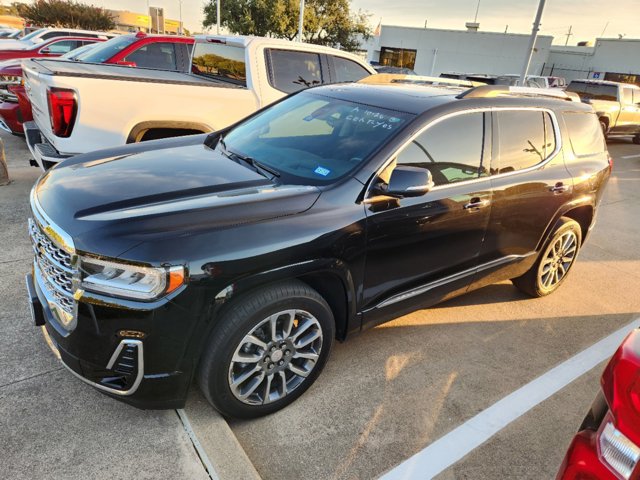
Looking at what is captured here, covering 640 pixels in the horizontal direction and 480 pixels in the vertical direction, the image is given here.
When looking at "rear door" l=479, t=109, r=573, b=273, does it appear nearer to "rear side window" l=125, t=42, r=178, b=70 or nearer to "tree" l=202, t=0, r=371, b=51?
"rear side window" l=125, t=42, r=178, b=70

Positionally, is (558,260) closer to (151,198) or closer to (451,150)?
(451,150)

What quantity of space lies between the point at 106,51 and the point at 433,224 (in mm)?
6677

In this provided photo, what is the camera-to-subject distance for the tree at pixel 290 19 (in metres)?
30.9

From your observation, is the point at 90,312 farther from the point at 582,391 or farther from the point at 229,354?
the point at 582,391

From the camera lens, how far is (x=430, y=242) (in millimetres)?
3010

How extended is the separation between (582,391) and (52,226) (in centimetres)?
342

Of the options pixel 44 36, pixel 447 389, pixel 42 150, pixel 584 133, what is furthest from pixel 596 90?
Answer: pixel 44 36

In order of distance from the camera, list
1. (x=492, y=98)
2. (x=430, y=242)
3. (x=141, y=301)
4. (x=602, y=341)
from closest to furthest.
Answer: (x=141, y=301) < (x=430, y=242) < (x=492, y=98) < (x=602, y=341)

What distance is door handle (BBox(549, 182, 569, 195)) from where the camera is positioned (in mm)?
3732

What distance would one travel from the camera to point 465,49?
127 ft

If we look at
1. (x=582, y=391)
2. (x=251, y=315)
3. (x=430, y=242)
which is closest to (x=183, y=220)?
(x=251, y=315)

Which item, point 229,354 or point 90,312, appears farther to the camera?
point 229,354

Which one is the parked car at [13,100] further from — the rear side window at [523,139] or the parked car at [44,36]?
the rear side window at [523,139]

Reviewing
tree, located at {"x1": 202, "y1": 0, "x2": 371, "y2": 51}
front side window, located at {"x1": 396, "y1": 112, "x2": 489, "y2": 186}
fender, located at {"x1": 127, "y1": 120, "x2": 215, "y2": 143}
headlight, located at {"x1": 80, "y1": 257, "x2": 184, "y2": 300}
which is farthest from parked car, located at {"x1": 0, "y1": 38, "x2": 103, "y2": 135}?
tree, located at {"x1": 202, "y1": 0, "x2": 371, "y2": 51}
